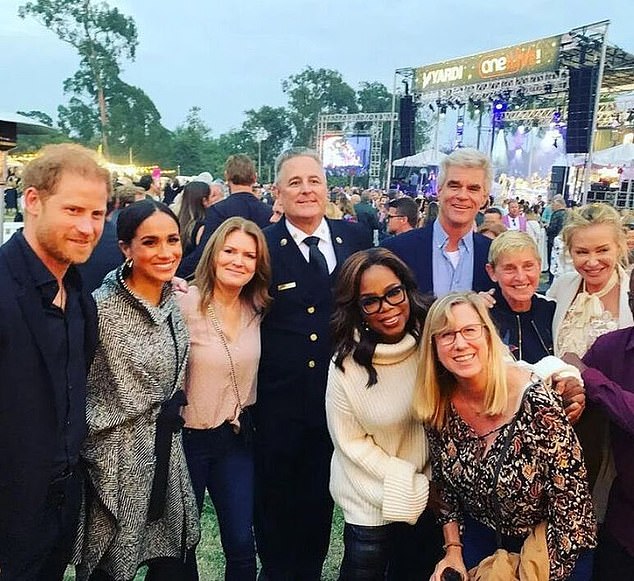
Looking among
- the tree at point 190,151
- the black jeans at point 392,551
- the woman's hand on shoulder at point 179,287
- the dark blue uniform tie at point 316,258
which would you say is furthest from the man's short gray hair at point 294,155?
the tree at point 190,151

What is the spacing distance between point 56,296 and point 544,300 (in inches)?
84.1

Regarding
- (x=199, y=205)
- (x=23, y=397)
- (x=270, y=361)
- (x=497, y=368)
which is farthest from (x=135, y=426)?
(x=199, y=205)

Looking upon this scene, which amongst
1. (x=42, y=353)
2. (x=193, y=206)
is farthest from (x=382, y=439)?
(x=193, y=206)

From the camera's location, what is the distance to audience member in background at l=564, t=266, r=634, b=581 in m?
1.95

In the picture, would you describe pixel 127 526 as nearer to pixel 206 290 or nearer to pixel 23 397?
pixel 23 397

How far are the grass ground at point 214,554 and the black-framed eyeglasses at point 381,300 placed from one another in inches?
69.0

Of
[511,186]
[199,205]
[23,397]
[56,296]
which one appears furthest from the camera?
[511,186]

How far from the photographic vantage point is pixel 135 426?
2193 mm

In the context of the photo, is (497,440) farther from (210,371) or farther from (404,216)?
(404,216)

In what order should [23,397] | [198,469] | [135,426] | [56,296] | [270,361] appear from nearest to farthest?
[23,397] < [56,296] < [135,426] < [198,469] < [270,361]

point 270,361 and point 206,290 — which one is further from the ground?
point 206,290

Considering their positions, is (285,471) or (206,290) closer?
(206,290)

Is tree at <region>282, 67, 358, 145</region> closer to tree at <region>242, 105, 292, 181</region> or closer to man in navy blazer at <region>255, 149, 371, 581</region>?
tree at <region>242, 105, 292, 181</region>

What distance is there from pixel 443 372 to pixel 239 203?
362 cm
